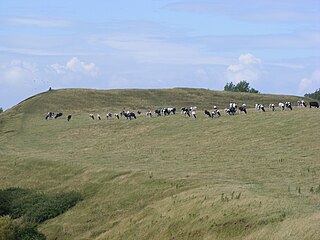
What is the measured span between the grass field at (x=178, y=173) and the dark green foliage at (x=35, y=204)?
81 centimetres

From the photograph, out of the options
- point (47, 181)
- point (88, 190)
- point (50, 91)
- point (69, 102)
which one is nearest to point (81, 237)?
point (88, 190)

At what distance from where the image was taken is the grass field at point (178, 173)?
27.3 meters

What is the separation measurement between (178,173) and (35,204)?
30.9 feet

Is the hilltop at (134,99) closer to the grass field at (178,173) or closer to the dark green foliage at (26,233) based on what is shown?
the grass field at (178,173)

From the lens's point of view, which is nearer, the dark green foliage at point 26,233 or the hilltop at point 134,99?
the dark green foliage at point 26,233

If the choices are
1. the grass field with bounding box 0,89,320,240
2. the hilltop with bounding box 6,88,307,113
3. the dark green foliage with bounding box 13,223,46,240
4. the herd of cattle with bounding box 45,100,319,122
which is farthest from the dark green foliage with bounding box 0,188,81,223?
the hilltop with bounding box 6,88,307,113

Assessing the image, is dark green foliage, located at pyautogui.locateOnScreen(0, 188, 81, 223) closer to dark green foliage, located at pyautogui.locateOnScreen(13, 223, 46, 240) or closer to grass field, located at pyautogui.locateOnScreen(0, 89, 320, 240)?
grass field, located at pyautogui.locateOnScreen(0, 89, 320, 240)

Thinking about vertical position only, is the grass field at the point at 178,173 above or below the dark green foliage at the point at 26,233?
above

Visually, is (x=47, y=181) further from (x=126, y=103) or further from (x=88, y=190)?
(x=126, y=103)

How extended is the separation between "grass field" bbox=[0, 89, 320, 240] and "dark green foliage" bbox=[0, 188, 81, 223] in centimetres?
81

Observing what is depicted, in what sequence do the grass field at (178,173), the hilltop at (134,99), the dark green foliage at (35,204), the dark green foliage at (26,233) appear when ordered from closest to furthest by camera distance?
the grass field at (178,173) → the dark green foliage at (26,233) → the dark green foliage at (35,204) → the hilltop at (134,99)

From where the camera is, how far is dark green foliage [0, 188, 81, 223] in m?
38.4

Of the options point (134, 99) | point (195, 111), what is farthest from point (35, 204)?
point (134, 99)

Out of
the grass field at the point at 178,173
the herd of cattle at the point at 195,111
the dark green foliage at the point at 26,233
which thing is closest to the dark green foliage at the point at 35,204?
the grass field at the point at 178,173
